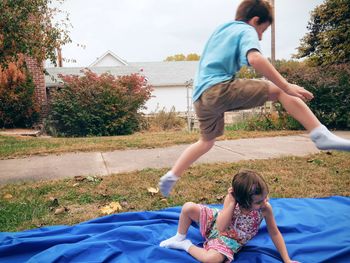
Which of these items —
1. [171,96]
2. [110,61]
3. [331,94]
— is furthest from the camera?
[110,61]

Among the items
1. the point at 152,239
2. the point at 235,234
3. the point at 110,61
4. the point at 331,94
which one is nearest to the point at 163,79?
the point at 110,61

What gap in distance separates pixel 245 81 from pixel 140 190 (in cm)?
230

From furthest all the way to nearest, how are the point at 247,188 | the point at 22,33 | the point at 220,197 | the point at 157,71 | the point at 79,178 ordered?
the point at 157,71 < the point at 22,33 < the point at 79,178 < the point at 220,197 < the point at 247,188

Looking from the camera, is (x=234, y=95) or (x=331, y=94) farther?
(x=331, y=94)

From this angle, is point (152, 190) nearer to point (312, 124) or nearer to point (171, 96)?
point (312, 124)

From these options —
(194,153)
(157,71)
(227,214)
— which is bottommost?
(227,214)

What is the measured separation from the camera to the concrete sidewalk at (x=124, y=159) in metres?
5.52

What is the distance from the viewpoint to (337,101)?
32.9ft

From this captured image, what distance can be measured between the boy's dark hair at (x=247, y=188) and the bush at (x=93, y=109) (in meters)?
10.4

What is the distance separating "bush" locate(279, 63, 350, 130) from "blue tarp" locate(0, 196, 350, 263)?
7.13 m

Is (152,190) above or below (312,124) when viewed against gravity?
below

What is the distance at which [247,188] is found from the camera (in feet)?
7.62

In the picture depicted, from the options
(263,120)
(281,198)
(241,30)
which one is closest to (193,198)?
(281,198)

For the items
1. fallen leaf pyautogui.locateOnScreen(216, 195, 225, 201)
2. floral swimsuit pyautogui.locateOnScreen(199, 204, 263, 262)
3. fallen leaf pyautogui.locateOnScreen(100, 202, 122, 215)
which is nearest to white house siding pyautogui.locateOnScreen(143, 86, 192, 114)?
fallen leaf pyautogui.locateOnScreen(216, 195, 225, 201)
